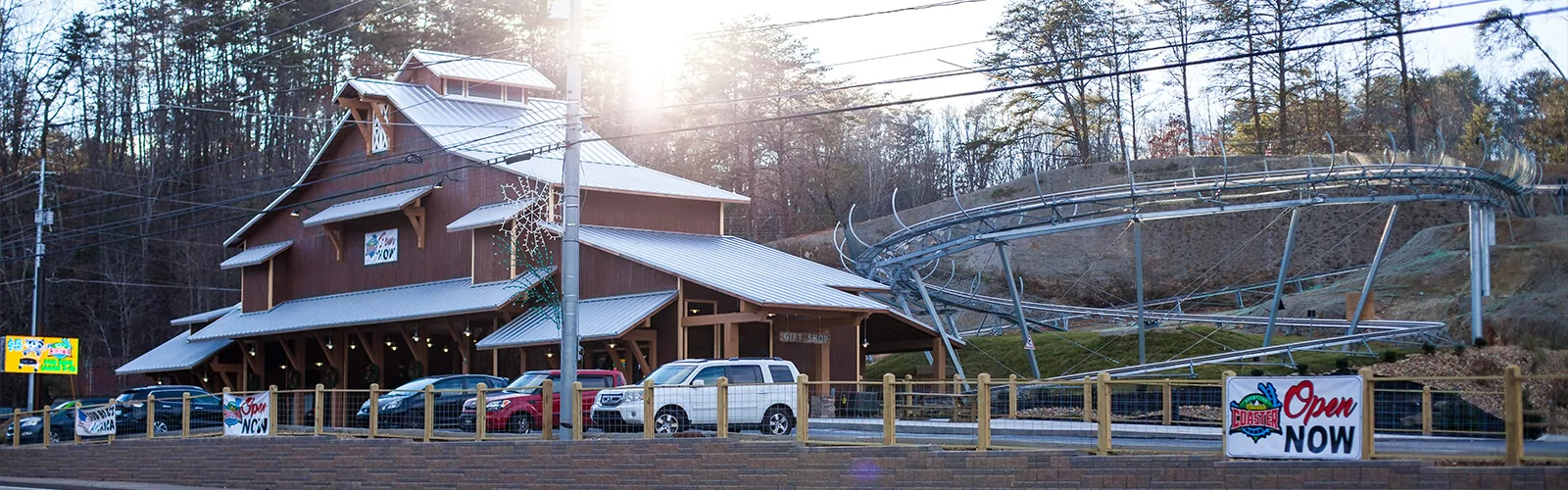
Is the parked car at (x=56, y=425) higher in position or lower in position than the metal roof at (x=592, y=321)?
lower

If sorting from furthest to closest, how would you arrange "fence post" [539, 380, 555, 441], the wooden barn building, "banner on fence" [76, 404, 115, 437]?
the wooden barn building → "banner on fence" [76, 404, 115, 437] → "fence post" [539, 380, 555, 441]

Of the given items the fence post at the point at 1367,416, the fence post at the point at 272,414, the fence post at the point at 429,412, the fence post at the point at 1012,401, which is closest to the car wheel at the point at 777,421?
the fence post at the point at 1012,401

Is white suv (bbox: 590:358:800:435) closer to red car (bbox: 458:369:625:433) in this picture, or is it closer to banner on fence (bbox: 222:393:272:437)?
red car (bbox: 458:369:625:433)

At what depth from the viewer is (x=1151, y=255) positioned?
2479 inches

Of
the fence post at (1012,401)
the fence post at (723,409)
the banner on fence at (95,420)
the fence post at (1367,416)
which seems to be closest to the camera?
the fence post at (1367,416)

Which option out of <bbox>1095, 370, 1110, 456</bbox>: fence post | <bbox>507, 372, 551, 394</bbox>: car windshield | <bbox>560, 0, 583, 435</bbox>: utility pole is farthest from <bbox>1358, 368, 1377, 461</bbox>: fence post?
<bbox>507, 372, 551, 394</bbox>: car windshield

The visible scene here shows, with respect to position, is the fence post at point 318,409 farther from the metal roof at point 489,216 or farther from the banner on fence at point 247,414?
the metal roof at point 489,216

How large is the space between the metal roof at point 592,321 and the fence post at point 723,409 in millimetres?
11763

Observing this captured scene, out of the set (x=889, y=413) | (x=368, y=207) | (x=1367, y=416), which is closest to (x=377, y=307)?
(x=368, y=207)

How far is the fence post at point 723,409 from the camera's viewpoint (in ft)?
68.9

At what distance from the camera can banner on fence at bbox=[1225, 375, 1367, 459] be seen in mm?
15305

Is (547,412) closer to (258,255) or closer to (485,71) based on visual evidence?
(485,71)

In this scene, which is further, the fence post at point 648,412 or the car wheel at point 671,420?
the car wheel at point 671,420

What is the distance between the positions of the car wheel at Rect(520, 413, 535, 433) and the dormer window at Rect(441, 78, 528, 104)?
22.5 metres
